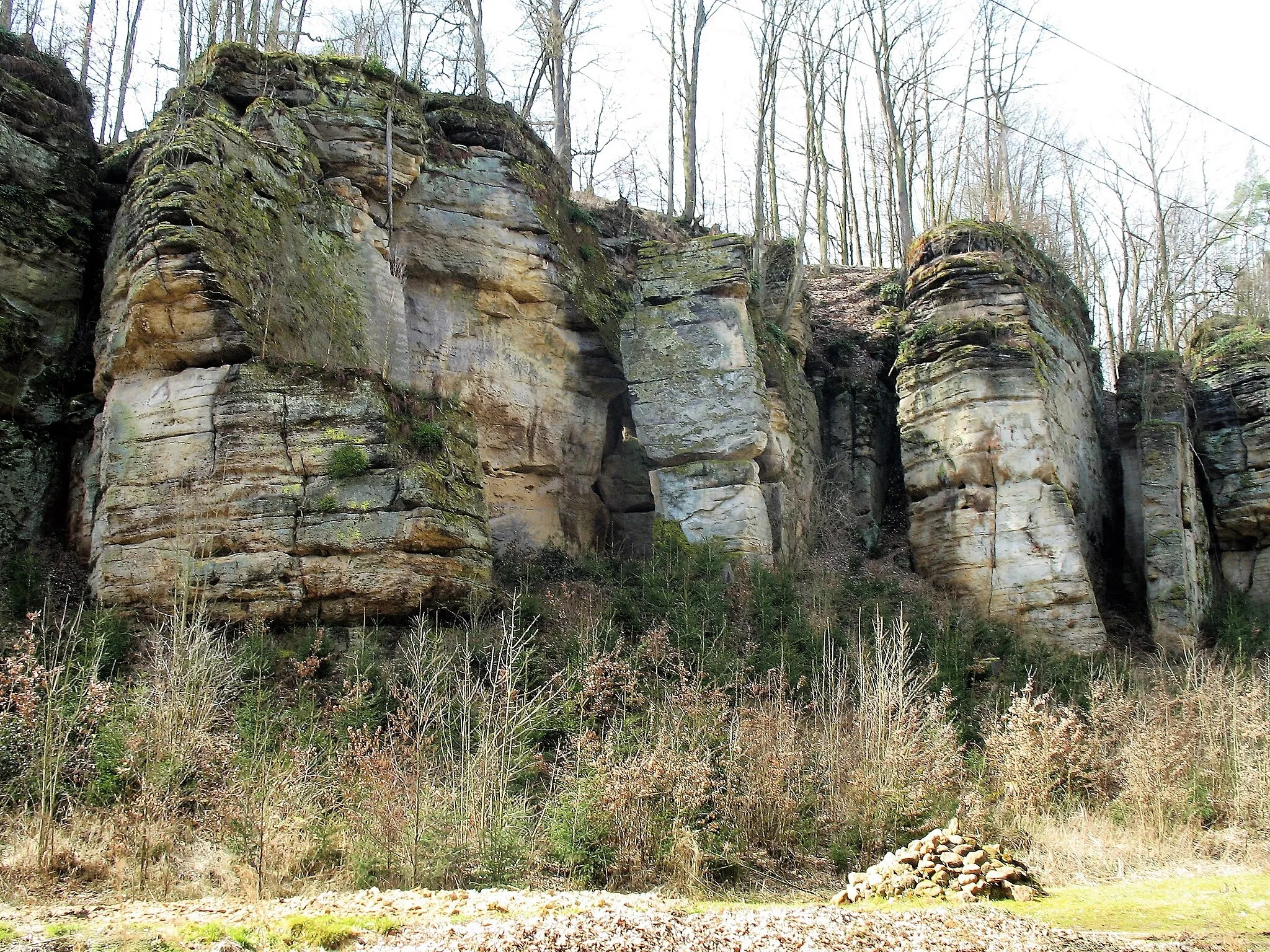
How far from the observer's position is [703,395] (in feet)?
48.9

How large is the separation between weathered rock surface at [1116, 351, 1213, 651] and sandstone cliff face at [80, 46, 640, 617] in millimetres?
9215

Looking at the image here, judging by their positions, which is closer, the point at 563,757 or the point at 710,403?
the point at 563,757

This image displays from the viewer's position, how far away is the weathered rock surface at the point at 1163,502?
15.8 metres

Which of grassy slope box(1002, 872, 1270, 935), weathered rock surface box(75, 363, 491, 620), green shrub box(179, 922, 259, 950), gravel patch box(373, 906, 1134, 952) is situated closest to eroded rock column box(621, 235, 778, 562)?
weathered rock surface box(75, 363, 491, 620)

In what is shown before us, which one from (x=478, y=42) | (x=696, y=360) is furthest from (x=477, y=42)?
(x=696, y=360)

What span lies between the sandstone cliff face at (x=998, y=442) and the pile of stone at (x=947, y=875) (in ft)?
27.2

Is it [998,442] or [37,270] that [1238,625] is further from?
[37,270]

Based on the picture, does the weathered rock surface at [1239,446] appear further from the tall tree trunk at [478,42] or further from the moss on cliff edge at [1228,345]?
the tall tree trunk at [478,42]

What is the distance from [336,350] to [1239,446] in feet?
53.4

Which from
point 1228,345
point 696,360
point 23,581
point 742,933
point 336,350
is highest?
point 1228,345

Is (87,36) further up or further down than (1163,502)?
further up

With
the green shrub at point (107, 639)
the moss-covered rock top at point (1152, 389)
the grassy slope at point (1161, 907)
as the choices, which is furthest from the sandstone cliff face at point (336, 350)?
the moss-covered rock top at point (1152, 389)

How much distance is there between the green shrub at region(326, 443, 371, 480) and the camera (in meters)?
10.1

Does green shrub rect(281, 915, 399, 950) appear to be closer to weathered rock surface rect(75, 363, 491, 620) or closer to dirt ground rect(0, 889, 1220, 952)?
dirt ground rect(0, 889, 1220, 952)
